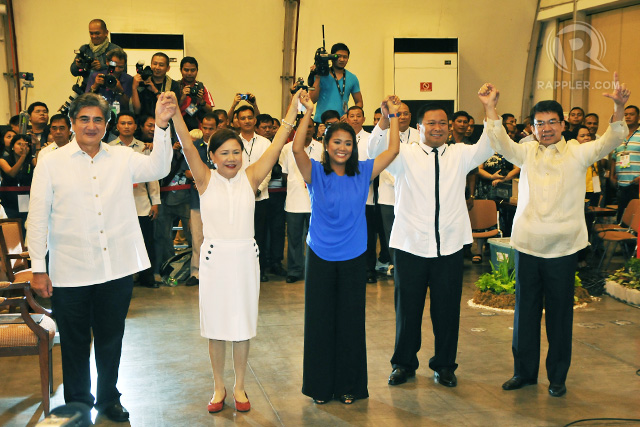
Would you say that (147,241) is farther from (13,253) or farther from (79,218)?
(79,218)

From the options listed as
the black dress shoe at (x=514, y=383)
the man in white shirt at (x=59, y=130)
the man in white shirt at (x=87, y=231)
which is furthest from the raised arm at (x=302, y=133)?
the man in white shirt at (x=59, y=130)

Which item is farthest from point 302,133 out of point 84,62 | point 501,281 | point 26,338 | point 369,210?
point 84,62

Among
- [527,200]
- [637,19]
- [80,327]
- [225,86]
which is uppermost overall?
[637,19]

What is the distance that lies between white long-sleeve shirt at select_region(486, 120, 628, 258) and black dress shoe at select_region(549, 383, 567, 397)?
776 millimetres

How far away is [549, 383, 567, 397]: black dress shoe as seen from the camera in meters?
4.16

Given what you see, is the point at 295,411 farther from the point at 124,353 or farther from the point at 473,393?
the point at 124,353

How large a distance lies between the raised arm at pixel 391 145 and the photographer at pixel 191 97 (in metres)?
3.98

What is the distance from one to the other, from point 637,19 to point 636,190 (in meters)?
3.21

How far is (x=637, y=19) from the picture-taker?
34.4 ft

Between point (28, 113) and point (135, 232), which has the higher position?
point (28, 113)

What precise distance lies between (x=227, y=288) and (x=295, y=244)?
146 inches

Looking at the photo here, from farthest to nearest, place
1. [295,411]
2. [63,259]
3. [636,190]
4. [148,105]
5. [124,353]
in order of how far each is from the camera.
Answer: [636,190] → [148,105] → [124,353] → [295,411] → [63,259]

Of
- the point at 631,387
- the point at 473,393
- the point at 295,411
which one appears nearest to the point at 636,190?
the point at 631,387

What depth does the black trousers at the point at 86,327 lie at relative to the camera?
3.58m
